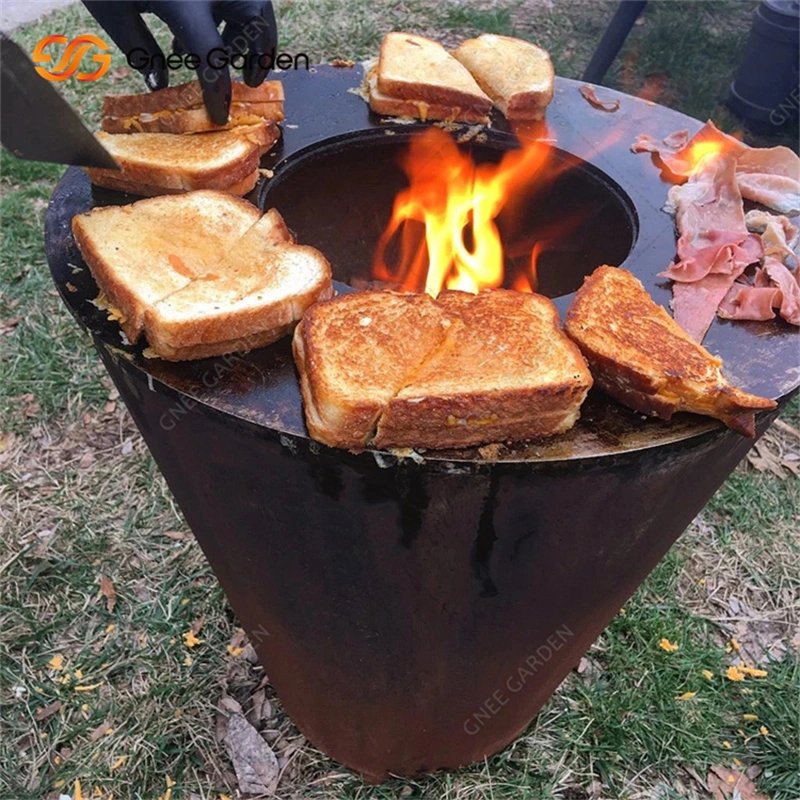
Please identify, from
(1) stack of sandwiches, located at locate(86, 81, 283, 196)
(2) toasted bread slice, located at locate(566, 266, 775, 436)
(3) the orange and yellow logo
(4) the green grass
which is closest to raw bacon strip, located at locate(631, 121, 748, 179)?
(2) toasted bread slice, located at locate(566, 266, 775, 436)

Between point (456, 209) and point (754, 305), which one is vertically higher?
point (754, 305)

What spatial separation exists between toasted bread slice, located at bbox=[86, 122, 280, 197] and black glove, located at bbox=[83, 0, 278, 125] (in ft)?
0.32

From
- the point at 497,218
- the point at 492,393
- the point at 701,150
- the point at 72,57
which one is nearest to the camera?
the point at 492,393

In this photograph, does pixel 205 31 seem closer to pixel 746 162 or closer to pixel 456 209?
pixel 456 209

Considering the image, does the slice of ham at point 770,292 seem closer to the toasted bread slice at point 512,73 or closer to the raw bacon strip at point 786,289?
the raw bacon strip at point 786,289

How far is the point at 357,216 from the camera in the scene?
2598mm

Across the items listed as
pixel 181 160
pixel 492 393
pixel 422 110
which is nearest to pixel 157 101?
pixel 181 160

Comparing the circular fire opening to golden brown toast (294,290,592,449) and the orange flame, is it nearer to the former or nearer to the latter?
the orange flame

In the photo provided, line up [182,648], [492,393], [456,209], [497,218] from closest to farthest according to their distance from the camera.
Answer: [492,393] → [456,209] → [497,218] → [182,648]

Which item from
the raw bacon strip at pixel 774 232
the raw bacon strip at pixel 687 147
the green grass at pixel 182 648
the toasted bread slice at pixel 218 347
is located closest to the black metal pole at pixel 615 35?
the green grass at pixel 182 648

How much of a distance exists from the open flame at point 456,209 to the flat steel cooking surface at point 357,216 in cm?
7

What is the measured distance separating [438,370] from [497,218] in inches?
51.4

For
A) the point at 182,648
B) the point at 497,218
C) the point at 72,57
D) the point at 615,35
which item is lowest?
the point at 182,648

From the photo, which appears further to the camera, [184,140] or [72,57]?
[72,57]
